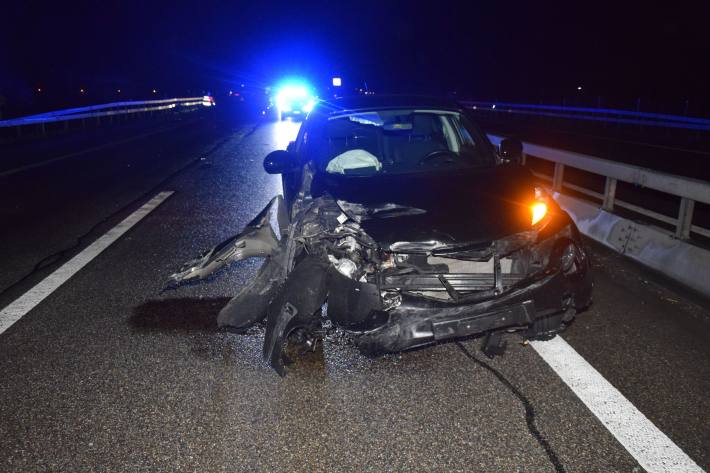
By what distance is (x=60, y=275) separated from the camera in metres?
6.15

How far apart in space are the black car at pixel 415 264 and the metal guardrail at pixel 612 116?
832 inches

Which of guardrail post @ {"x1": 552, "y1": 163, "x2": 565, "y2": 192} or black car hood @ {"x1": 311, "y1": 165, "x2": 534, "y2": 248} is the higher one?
black car hood @ {"x1": 311, "y1": 165, "x2": 534, "y2": 248}

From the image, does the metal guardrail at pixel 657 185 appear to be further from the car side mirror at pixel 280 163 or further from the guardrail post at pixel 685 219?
the car side mirror at pixel 280 163


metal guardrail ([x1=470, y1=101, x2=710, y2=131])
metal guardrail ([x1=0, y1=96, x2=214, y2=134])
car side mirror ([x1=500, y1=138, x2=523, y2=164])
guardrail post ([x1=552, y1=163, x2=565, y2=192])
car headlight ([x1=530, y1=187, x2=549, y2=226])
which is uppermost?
car side mirror ([x1=500, y1=138, x2=523, y2=164])

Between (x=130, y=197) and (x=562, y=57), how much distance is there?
58.6m

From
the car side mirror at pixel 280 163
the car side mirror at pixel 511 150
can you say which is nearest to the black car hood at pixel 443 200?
the car side mirror at pixel 511 150

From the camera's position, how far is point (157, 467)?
9.94 feet

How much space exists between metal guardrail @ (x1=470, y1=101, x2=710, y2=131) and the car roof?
19.5 metres

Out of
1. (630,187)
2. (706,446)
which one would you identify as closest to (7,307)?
(706,446)

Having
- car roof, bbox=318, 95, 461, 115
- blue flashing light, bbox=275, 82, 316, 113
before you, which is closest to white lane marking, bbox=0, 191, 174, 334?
car roof, bbox=318, 95, 461, 115

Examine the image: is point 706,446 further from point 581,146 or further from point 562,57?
point 562,57

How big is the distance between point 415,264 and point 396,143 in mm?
2188

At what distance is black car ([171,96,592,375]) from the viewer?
12.3 feet

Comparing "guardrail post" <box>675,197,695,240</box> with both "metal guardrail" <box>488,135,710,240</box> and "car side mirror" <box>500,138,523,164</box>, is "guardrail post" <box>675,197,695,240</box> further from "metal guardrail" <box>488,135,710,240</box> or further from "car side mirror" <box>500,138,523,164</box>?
"car side mirror" <box>500,138,523,164</box>
